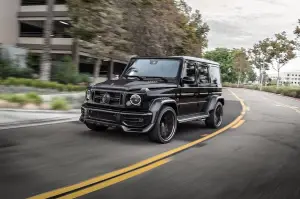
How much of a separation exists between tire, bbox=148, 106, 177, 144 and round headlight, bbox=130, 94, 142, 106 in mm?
552

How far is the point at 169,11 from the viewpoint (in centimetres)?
2541

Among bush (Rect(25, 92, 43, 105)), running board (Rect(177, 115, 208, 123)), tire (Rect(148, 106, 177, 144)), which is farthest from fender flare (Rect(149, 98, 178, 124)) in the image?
bush (Rect(25, 92, 43, 105))

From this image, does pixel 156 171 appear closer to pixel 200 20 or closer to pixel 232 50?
pixel 200 20

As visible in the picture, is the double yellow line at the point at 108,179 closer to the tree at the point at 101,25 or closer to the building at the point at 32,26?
the tree at the point at 101,25

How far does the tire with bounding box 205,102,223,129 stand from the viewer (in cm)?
988

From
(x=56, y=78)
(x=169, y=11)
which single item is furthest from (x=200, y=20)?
(x=56, y=78)

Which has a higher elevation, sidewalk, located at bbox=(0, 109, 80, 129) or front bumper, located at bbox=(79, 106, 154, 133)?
front bumper, located at bbox=(79, 106, 154, 133)

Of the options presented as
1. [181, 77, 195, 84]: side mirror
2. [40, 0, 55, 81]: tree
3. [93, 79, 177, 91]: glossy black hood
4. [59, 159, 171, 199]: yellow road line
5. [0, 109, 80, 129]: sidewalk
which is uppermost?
[40, 0, 55, 81]: tree

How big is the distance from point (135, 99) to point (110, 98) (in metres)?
0.60

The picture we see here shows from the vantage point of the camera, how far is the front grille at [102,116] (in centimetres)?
715

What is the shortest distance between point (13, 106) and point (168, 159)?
6834 millimetres

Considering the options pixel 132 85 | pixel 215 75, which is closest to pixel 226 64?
pixel 215 75

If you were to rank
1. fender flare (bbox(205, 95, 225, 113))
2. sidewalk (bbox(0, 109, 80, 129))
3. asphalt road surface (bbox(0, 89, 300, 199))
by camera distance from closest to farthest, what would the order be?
1. asphalt road surface (bbox(0, 89, 300, 199))
2. sidewalk (bbox(0, 109, 80, 129))
3. fender flare (bbox(205, 95, 225, 113))

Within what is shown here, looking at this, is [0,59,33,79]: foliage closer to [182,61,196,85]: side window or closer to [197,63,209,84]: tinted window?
[197,63,209,84]: tinted window
